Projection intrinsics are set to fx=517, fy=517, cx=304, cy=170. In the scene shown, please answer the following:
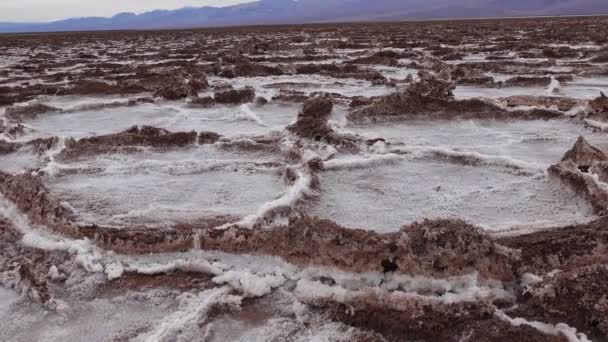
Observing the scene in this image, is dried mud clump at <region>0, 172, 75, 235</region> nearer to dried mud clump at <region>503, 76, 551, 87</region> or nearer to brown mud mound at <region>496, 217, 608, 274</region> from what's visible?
brown mud mound at <region>496, 217, 608, 274</region>

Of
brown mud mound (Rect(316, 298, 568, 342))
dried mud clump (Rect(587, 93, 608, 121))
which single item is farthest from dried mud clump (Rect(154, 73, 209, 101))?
brown mud mound (Rect(316, 298, 568, 342))

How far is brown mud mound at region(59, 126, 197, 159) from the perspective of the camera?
16.9 ft

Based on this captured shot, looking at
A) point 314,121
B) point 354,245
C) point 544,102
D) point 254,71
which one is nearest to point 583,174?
point 354,245

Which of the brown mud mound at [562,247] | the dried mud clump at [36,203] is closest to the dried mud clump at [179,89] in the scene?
the dried mud clump at [36,203]

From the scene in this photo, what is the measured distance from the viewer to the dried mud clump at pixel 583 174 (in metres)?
3.28

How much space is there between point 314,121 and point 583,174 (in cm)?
266

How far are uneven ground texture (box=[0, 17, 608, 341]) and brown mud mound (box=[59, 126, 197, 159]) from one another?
25 millimetres

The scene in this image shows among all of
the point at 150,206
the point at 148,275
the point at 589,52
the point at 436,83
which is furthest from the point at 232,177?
the point at 589,52

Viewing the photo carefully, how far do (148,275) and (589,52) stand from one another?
12.4m

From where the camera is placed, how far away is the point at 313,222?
2.68 metres

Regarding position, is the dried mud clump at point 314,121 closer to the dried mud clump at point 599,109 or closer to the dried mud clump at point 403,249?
the dried mud clump at point 403,249

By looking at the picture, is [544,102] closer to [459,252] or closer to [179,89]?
[459,252]

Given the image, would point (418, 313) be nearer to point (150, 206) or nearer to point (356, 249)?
point (356, 249)

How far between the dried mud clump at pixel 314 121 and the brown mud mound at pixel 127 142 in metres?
1.11
